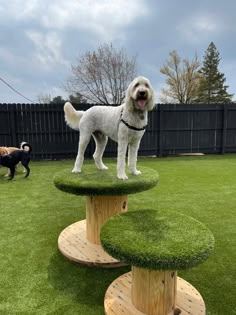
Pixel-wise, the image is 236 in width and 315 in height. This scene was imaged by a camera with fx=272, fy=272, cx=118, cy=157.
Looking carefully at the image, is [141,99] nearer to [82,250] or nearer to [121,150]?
[121,150]

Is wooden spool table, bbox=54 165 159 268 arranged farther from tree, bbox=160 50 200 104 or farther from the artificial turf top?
tree, bbox=160 50 200 104

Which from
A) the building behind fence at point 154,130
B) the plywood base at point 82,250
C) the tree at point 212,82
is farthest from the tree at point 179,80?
the plywood base at point 82,250

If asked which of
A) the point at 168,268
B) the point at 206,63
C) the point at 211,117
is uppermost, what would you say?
the point at 206,63

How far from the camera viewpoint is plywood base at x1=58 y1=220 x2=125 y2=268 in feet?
8.37

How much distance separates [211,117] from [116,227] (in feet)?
27.7

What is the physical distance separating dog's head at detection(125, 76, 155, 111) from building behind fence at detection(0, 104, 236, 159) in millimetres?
6415

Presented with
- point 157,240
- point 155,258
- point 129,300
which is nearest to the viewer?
point 155,258

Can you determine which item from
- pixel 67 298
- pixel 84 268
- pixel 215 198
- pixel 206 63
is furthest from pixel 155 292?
pixel 206 63

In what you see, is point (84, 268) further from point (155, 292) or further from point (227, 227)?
point (227, 227)

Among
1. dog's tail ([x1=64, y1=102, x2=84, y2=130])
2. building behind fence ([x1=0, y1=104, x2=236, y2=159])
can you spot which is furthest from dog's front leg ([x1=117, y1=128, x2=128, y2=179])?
building behind fence ([x1=0, y1=104, x2=236, y2=159])

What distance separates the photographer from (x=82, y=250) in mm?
2771

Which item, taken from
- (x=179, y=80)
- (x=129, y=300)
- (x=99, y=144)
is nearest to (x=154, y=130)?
(x=99, y=144)

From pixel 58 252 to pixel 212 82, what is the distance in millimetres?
33656

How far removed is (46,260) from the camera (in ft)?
8.80
